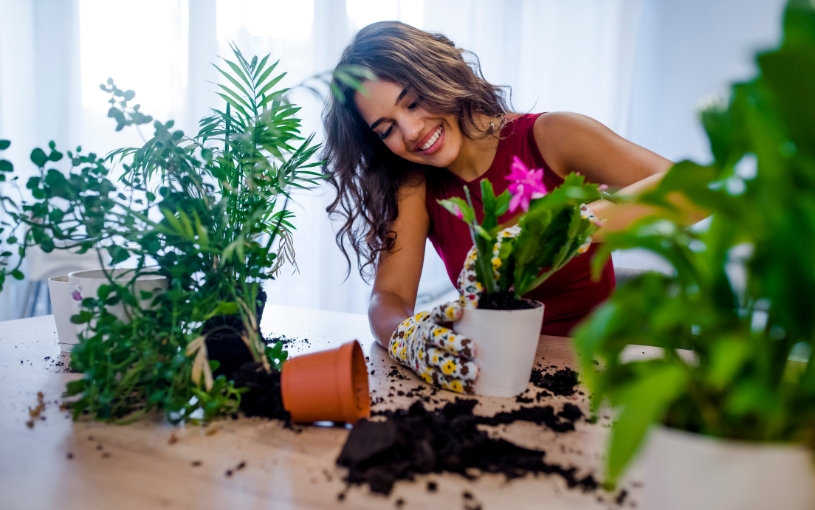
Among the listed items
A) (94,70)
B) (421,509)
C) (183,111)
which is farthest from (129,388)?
(94,70)

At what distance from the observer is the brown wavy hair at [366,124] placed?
133 cm

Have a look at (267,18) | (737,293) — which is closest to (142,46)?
(267,18)

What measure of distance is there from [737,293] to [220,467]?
49 centimetres

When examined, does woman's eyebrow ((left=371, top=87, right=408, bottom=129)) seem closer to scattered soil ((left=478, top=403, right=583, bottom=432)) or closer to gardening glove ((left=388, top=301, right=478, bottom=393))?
gardening glove ((left=388, top=301, right=478, bottom=393))

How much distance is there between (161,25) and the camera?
8.75 ft

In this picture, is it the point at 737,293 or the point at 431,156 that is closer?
the point at 737,293

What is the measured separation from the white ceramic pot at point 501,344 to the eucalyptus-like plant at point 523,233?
5cm

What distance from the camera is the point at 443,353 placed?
0.82 meters

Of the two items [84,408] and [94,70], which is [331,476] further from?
[94,70]

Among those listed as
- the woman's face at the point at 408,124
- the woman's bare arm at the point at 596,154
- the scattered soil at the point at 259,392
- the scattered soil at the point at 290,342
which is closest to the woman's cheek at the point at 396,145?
the woman's face at the point at 408,124

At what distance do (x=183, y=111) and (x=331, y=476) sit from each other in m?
2.55

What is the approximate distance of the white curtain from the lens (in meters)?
2.66

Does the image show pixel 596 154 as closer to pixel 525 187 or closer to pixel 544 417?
pixel 525 187

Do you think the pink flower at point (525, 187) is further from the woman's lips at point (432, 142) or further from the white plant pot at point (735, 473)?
the woman's lips at point (432, 142)
